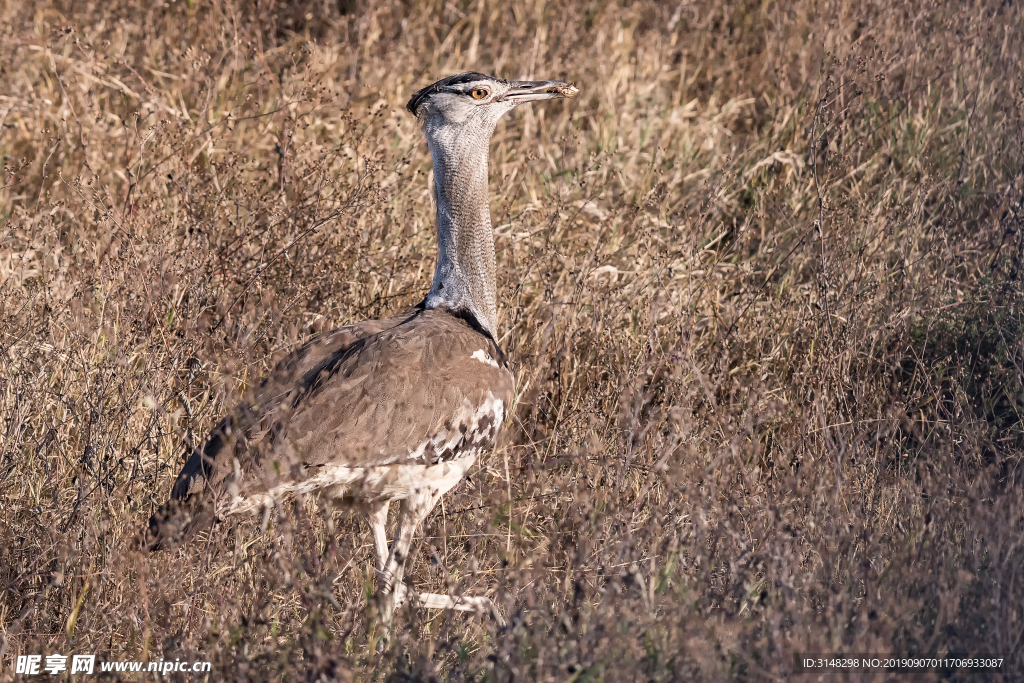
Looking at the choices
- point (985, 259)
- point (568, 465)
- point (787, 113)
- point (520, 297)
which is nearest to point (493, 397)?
point (568, 465)

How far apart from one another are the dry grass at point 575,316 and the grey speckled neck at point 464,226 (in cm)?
58

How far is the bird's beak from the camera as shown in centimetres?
402

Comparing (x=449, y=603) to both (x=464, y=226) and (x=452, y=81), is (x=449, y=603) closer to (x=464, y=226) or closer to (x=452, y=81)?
(x=464, y=226)

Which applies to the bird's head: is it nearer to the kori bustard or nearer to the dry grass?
the kori bustard

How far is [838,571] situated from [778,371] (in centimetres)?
191

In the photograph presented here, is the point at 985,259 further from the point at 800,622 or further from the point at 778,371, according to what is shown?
the point at 800,622

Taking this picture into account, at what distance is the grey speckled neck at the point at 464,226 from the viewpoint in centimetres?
393

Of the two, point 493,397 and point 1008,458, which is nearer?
point 493,397

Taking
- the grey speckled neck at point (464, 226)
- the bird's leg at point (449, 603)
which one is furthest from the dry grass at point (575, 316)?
the grey speckled neck at point (464, 226)

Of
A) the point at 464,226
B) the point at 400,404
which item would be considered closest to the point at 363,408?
the point at 400,404

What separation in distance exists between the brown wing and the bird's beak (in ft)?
2.86

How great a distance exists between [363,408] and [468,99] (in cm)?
123

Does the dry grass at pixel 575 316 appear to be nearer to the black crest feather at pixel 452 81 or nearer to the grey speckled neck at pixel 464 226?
the grey speckled neck at pixel 464 226

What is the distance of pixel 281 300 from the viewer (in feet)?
15.2
